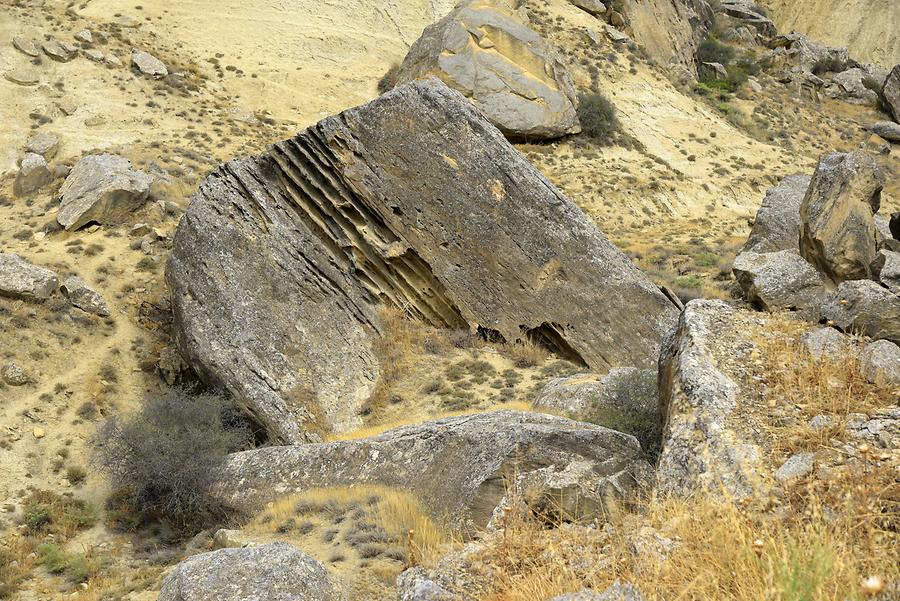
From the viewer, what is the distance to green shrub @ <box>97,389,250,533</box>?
1056 centimetres

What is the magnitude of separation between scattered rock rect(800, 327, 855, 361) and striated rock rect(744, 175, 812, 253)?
12199mm

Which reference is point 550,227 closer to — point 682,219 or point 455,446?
point 455,446

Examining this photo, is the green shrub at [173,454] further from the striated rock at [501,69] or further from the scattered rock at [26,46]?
the scattered rock at [26,46]

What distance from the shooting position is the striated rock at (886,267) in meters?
11.7

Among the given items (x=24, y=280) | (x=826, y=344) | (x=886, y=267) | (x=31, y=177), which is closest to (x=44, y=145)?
(x=31, y=177)

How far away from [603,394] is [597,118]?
2142 centimetres

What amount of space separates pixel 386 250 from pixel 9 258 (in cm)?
761

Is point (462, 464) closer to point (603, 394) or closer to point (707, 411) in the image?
point (707, 411)

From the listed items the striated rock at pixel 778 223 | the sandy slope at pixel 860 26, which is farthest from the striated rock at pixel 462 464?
the sandy slope at pixel 860 26

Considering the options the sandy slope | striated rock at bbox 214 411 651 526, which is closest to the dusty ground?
striated rock at bbox 214 411 651 526

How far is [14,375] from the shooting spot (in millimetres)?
13445

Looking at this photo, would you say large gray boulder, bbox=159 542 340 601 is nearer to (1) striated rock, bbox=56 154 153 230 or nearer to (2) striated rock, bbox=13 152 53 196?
(1) striated rock, bbox=56 154 153 230

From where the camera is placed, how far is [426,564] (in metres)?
4.96

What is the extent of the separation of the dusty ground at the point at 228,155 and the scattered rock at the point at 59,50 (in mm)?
293
